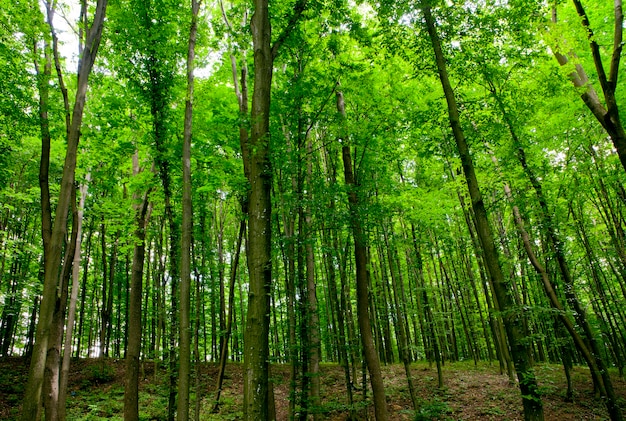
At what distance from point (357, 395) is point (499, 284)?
869 centimetres

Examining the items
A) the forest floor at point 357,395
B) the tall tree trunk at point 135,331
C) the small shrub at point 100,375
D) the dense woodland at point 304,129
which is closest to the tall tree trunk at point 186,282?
the dense woodland at point 304,129

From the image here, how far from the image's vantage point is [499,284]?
510 cm

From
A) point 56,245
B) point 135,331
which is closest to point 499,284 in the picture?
point 56,245

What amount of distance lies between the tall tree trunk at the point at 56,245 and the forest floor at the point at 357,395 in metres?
4.62

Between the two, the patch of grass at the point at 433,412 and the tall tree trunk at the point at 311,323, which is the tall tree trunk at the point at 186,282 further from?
the patch of grass at the point at 433,412

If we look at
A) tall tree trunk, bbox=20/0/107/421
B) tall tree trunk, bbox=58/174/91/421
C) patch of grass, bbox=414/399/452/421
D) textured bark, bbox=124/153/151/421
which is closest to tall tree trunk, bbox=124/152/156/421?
textured bark, bbox=124/153/151/421

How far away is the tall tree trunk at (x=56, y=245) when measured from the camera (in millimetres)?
4945

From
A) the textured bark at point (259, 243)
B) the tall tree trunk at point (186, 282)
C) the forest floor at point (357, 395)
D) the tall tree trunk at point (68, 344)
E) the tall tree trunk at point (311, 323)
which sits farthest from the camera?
the forest floor at point (357, 395)

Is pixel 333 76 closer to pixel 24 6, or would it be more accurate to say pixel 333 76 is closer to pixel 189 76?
pixel 189 76

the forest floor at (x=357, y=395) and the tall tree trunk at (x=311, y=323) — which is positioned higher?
the tall tree trunk at (x=311, y=323)

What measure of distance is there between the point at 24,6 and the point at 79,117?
11.7 feet

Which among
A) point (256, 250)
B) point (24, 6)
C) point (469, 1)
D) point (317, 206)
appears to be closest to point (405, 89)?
point (469, 1)

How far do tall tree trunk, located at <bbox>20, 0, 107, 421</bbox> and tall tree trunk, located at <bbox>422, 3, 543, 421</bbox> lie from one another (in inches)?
232

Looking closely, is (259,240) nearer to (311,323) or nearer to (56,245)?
(56,245)
